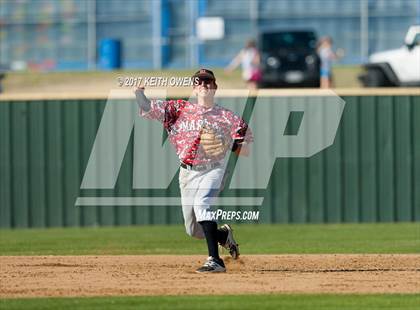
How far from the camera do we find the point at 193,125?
13977 mm

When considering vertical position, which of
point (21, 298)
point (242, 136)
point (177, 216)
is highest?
point (242, 136)

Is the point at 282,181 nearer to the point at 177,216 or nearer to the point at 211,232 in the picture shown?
the point at 177,216

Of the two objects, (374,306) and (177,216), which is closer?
(374,306)

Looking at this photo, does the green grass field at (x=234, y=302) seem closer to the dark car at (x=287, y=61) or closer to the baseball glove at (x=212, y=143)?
the baseball glove at (x=212, y=143)

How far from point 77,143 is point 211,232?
10433 millimetres

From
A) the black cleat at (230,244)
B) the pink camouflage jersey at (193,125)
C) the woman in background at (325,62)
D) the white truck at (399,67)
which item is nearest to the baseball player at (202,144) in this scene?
the pink camouflage jersey at (193,125)

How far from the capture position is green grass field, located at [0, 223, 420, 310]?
463 inches

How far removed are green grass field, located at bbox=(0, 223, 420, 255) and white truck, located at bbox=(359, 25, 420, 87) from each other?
9.13 m

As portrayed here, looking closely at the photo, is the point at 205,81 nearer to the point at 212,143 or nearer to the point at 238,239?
the point at 212,143

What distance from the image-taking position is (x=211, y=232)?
13906mm

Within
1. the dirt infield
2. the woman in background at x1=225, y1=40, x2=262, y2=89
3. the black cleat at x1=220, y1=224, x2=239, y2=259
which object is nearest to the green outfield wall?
the dirt infield

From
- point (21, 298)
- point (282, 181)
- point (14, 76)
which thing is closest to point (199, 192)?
point (21, 298)

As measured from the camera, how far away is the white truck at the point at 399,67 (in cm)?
3152

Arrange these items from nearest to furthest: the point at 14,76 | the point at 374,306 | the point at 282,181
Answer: the point at 374,306 → the point at 282,181 → the point at 14,76
